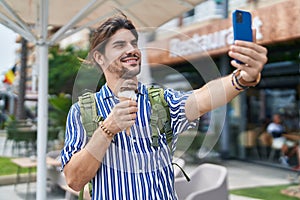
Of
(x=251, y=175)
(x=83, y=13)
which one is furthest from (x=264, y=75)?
(x=83, y=13)

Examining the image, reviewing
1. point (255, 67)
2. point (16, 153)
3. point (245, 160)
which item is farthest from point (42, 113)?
point (16, 153)

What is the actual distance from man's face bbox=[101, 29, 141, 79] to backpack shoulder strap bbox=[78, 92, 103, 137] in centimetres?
11

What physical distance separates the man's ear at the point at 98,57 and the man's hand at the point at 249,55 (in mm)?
408

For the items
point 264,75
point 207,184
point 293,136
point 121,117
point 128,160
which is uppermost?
point 264,75

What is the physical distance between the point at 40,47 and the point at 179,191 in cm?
182

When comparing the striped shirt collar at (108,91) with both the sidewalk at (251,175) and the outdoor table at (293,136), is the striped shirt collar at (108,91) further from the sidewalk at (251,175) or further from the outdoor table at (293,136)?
the outdoor table at (293,136)

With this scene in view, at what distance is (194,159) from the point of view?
4.64 ft

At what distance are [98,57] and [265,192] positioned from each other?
5067mm

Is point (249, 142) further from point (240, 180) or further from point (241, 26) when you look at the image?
point (241, 26)

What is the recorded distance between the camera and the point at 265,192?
219 inches

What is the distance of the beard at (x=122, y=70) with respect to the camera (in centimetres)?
102

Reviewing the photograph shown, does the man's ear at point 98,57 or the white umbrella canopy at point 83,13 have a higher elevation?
the white umbrella canopy at point 83,13

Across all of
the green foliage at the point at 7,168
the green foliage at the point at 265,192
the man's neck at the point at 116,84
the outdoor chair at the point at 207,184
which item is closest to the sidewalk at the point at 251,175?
the green foliage at the point at 265,192

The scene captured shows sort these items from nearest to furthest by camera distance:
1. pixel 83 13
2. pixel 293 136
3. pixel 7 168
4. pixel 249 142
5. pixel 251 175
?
pixel 83 13, pixel 251 175, pixel 7 168, pixel 293 136, pixel 249 142
